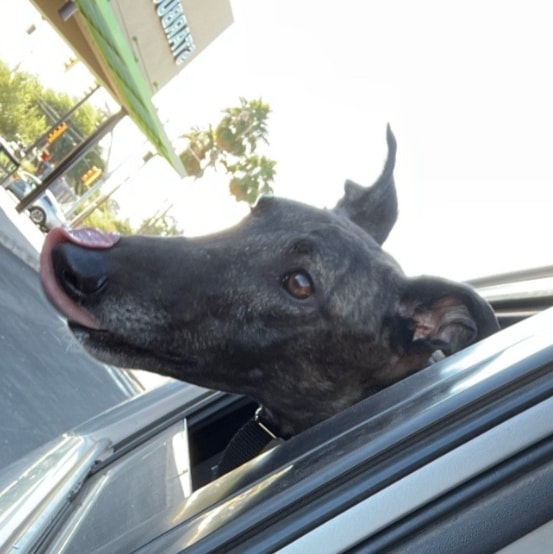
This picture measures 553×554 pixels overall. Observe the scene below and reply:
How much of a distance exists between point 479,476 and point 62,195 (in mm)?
49393

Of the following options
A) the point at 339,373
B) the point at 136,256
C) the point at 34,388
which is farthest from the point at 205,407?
the point at 34,388

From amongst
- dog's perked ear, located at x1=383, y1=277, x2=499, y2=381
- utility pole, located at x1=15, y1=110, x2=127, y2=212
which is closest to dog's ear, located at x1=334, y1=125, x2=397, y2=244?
dog's perked ear, located at x1=383, y1=277, x2=499, y2=381

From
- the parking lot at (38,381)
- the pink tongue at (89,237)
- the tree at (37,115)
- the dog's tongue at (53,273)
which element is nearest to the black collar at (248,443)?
the dog's tongue at (53,273)

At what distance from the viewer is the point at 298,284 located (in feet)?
10.5

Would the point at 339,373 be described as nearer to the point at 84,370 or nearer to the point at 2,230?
the point at 84,370

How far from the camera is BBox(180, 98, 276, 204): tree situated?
50.7 m

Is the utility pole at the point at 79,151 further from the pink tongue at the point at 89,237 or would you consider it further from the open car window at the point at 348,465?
the open car window at the point at 348,465

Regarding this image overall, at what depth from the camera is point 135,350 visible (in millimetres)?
3000

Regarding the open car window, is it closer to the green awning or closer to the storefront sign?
the green awning

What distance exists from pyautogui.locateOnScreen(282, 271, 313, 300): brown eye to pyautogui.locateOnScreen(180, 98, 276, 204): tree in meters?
47.4

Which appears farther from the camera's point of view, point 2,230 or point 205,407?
point 2,230

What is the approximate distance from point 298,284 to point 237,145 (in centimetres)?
4936

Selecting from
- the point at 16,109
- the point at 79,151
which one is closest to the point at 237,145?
the point at 16,109

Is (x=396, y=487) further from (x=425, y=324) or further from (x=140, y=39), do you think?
(x=140, y=39)
